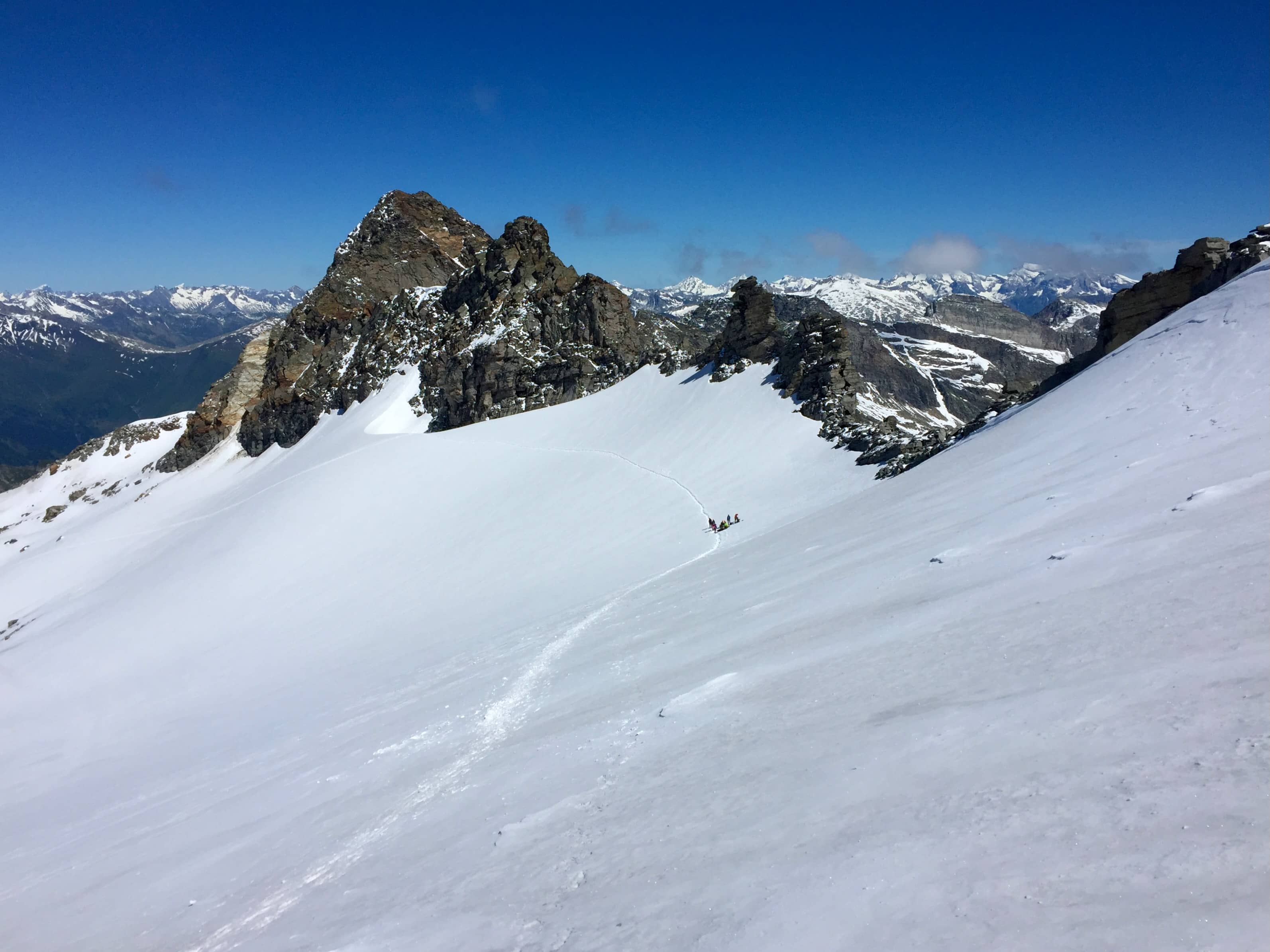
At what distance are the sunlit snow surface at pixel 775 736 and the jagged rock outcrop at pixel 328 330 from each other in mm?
45015

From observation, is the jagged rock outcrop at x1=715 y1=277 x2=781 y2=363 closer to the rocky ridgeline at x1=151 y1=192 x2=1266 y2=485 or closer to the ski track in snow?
the rocky ridgeline at x1=151 y1=192 x2=1266 y2=485

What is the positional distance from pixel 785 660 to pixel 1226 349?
1283 centimetres

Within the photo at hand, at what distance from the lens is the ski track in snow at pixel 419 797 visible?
645 centimetres

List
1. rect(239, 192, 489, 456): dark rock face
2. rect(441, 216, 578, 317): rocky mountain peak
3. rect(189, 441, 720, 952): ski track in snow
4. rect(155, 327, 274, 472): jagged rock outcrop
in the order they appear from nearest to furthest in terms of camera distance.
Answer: rect(189, 441, 720, 952): ski track in snow, rect(441, 216, 578, 317): rocky mountain peak, rect(239, 192, 489, 456): dark rock face, rect(155, 327, 274, 472): jagged rock outcrop

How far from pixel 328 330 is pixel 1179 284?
6723 centimetres

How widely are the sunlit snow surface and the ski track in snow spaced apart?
0.16 feet

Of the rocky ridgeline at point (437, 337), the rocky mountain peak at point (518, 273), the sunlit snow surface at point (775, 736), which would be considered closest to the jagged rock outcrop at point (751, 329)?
the rocky ridgeline at point (437, 337)

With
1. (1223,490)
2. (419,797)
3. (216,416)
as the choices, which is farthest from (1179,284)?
(216,416)

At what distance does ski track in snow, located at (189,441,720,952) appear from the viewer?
6453 mm

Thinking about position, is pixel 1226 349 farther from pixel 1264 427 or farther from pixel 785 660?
pixel 785 660

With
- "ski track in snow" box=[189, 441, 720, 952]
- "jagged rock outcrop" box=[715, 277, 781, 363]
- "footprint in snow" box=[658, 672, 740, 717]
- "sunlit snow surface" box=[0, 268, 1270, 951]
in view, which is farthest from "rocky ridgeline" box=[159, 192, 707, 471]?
"footprint in snow" box=[658, 672, 740, 717]

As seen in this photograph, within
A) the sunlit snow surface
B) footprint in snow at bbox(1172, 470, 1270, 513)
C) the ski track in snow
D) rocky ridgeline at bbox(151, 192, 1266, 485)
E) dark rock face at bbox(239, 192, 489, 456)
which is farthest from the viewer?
dark rock face at bbox(239, 192, 489, 456)

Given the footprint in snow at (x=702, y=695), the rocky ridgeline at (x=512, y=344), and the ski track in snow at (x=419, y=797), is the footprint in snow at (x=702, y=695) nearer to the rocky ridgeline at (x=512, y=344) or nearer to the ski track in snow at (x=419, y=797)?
the ski track in snow at (x=419, y=797)

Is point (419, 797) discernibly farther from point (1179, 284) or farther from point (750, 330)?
point (750, 330)
